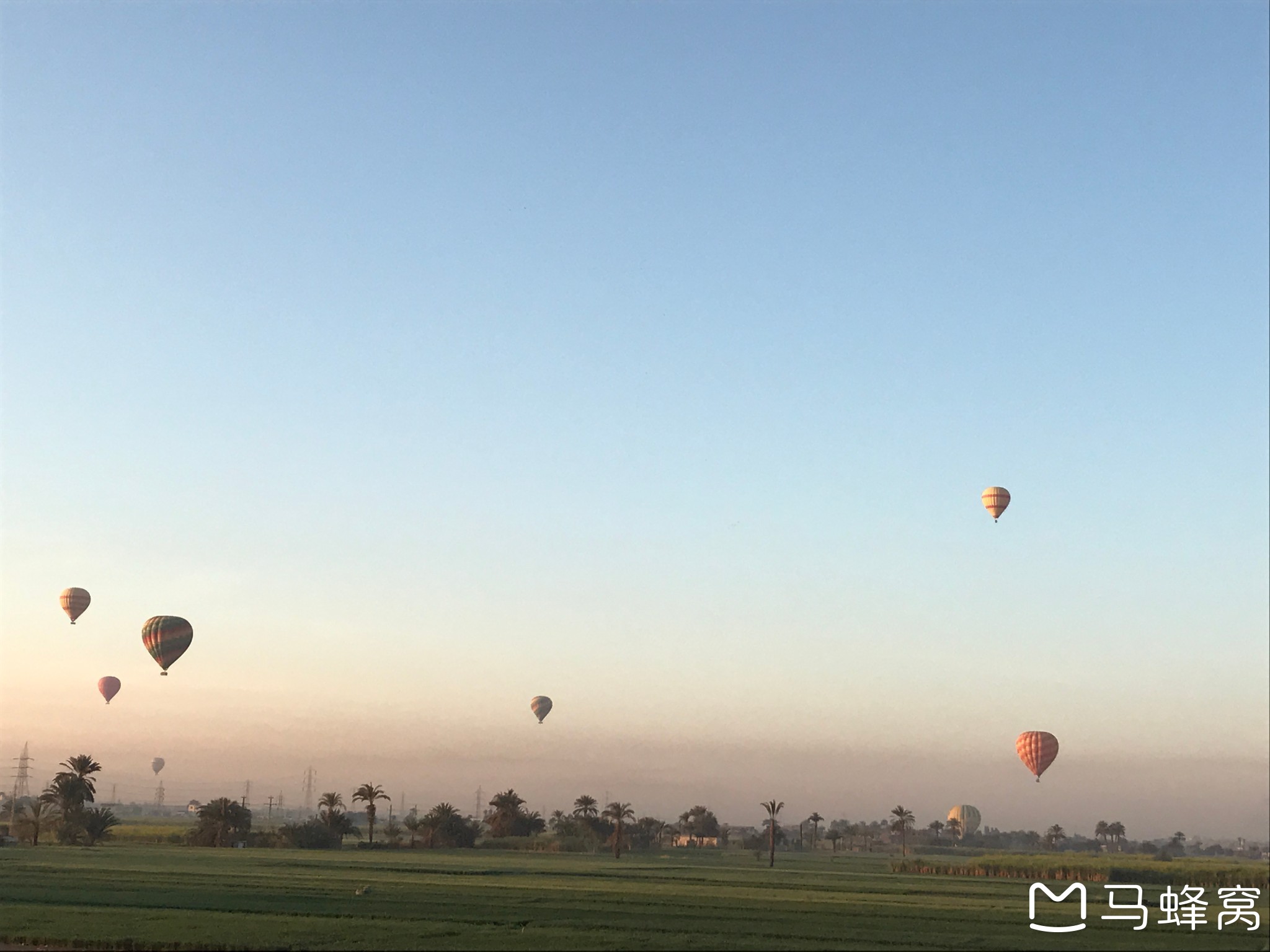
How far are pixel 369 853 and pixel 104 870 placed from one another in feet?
180

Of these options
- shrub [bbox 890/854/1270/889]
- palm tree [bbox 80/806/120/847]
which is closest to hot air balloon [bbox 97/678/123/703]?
palm tree [bbox 80/806/120/847]

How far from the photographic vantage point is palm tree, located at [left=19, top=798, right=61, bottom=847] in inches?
5969

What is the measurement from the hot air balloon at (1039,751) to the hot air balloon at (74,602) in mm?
95429

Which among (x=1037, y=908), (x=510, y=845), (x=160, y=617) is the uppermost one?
(x=160, y=617)

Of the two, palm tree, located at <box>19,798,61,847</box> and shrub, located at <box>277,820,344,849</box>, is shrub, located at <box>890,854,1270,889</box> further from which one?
palm tree, located at <box>19,798,61,847</box>

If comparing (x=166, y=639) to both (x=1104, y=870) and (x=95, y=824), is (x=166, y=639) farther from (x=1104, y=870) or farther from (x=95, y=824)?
(x=1104, y=870)

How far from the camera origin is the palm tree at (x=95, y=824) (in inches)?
5960

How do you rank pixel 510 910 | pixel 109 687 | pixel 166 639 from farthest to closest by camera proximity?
1. pixel 109 687
2. pixel 166 639
3. pixel 510 910

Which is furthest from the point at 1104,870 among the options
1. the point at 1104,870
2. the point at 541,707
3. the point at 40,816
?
the point at 40,816

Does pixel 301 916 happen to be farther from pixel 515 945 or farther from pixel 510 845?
pixel 510 845

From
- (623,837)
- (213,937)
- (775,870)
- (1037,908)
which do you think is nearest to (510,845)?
(623,837)

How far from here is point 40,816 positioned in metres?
164

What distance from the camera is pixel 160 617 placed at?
355ft

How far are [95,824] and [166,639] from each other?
61286mm
